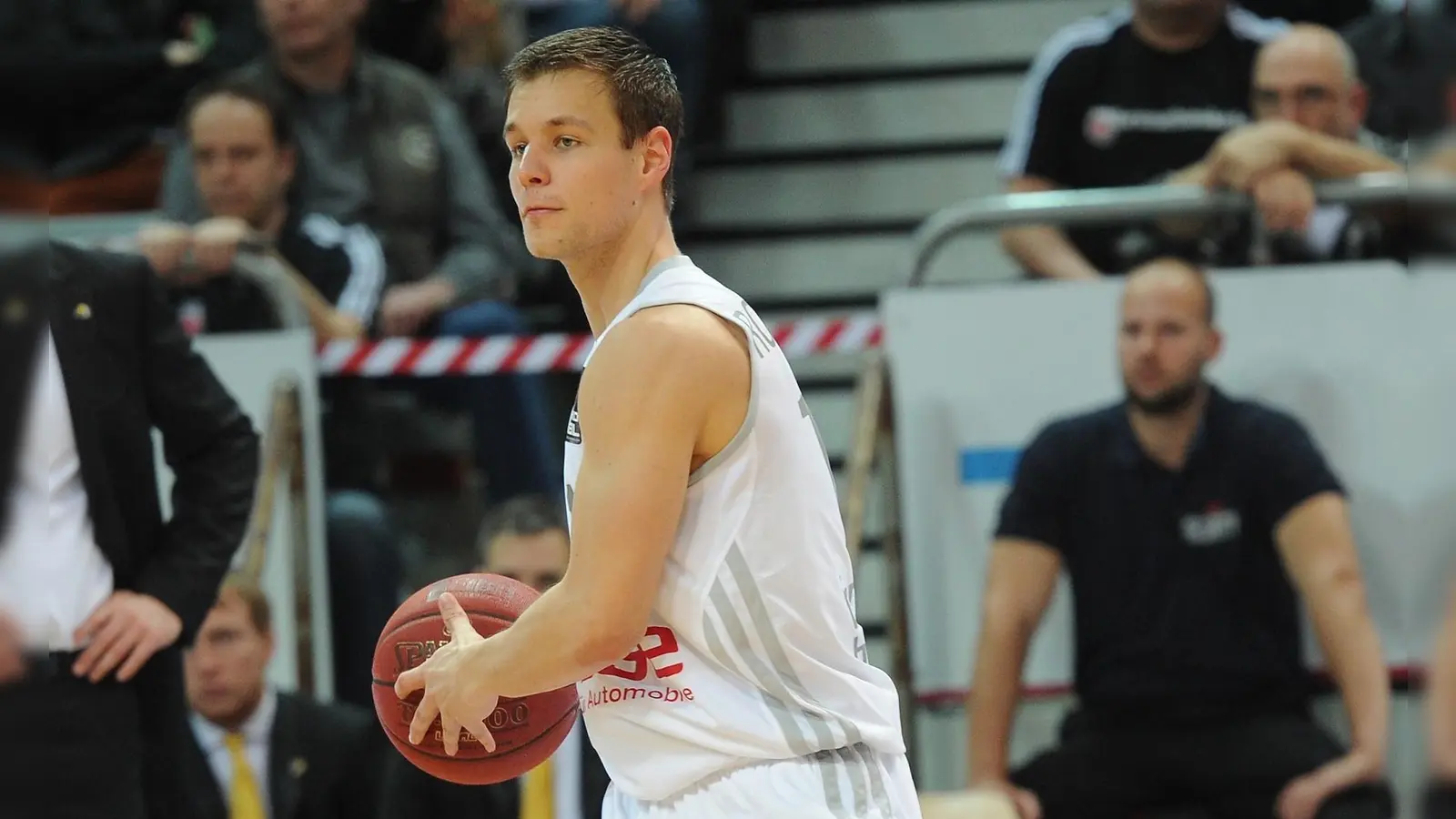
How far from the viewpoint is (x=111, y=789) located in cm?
425

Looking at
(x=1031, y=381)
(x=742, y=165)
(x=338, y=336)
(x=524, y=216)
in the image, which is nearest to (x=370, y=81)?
(x=338, y=336)

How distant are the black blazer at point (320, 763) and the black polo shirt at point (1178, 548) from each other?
200 centimetres

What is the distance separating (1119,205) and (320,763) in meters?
2.88

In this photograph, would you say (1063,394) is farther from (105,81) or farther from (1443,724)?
(1443,724)

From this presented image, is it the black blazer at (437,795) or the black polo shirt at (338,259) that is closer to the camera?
the black blazer at (437,795)

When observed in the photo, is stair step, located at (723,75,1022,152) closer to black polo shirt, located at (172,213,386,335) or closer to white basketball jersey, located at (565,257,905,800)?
black polo shirt, located at (172,213,386,335)

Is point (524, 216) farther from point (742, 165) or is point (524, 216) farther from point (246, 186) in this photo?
point (742, 165)

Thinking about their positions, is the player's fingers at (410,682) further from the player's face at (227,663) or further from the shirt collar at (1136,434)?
the shirt collar at (1136,434)

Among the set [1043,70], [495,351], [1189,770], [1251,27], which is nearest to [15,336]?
[495,351]

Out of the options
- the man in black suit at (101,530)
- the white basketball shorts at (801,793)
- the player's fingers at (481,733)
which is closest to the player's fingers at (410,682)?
the player's fingers at (481,733)

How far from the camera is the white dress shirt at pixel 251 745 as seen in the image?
5.68 metres

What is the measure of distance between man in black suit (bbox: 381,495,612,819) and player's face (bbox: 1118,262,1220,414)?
1.77m

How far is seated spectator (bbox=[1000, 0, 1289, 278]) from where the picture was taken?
21.5 feet

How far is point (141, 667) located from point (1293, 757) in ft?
10.4
